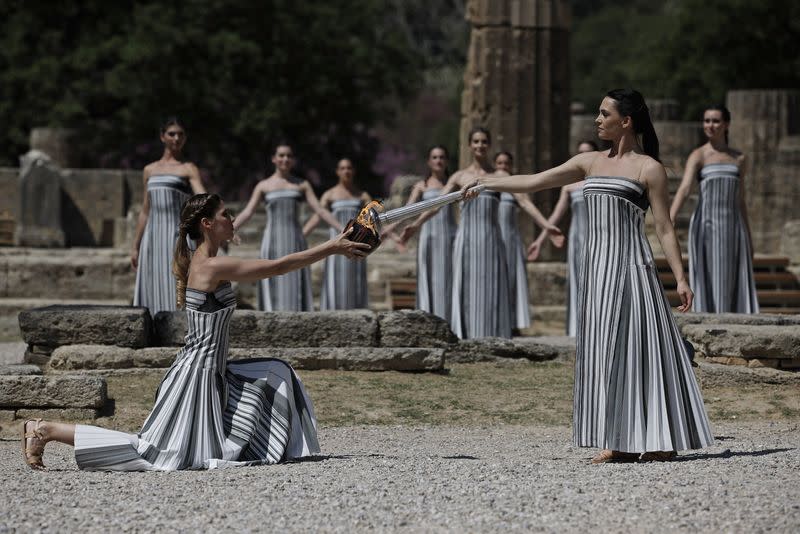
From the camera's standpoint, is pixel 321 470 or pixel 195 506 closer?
pixel 195 506

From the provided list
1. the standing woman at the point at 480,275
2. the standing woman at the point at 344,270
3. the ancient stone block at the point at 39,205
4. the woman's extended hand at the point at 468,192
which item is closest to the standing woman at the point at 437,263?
the standing woman at the point at 480,275

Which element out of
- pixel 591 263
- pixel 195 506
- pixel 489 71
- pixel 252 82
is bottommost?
pixel 195 506

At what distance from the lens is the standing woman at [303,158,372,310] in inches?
623

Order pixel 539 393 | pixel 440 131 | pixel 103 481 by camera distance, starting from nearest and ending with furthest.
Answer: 1. pixel 103 481
2. pixel 539 393
3. pixel 440 131

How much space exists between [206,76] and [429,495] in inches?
1195

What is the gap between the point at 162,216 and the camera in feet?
42.3

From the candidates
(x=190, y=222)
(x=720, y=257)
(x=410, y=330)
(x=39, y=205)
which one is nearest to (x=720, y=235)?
(x=720, y=257)

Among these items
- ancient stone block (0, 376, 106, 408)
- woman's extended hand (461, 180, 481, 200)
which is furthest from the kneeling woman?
Answer: ancient stone block (0, 376, 106, 408)

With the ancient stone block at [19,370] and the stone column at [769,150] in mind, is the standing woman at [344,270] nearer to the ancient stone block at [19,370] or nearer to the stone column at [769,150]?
the ancient stone block at [19,370]

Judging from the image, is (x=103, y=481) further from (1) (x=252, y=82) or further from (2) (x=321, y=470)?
(1) (x=252, y=82)

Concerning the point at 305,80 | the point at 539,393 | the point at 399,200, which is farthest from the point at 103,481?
the point at 305,80

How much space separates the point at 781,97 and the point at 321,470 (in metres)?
23.2

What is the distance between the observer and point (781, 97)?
29109mm

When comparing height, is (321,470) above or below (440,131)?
below
